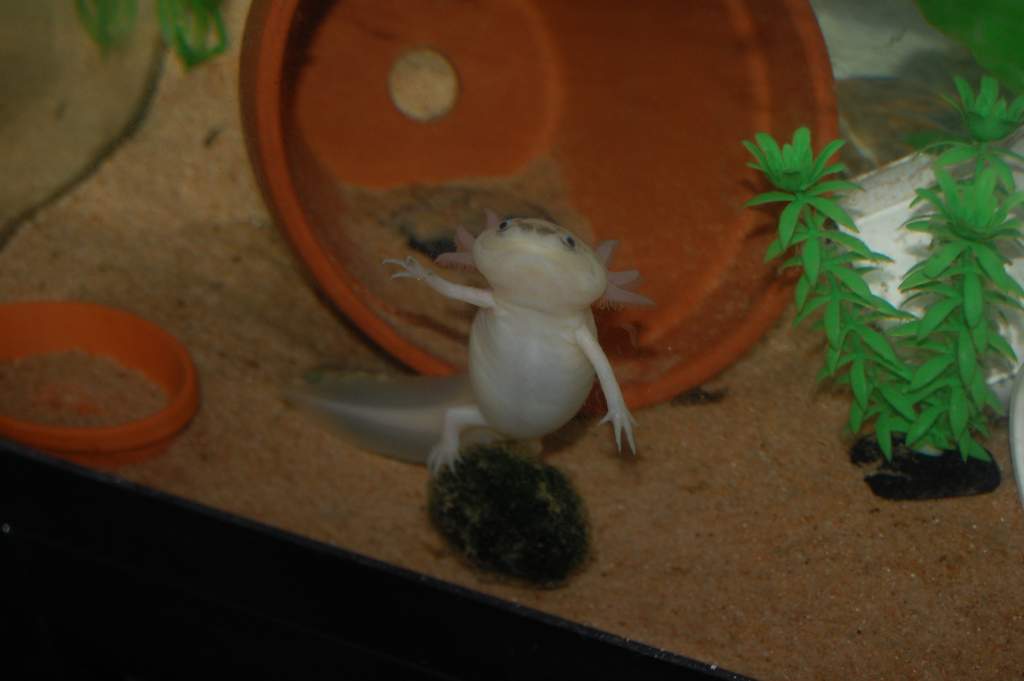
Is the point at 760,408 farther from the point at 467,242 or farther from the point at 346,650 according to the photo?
the point at 346,650

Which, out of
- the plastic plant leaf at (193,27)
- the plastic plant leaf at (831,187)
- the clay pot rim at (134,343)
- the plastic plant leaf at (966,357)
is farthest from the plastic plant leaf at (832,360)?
the plastic plant leaf at (193,27)

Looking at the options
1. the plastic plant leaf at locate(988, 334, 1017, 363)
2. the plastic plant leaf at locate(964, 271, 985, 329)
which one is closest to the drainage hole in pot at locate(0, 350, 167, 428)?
the plastic plant leaf at locate(964, 271, 985, 329)

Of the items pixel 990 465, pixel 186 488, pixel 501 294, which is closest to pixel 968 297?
pixel 990 465

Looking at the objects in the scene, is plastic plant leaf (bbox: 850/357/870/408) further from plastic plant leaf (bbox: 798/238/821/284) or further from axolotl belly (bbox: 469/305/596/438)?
axolotl belly (bbox: 469/305/596/438)

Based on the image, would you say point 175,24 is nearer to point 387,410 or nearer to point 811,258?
point 387,410

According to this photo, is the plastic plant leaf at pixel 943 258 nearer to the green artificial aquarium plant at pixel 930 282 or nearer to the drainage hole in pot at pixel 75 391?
the green artificial aquarium plant at pixel 930 282

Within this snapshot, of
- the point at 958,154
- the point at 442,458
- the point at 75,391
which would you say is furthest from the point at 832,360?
the point at 75,391
